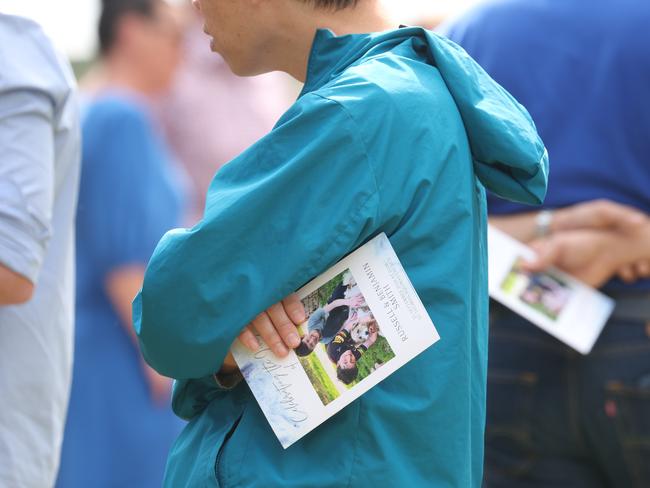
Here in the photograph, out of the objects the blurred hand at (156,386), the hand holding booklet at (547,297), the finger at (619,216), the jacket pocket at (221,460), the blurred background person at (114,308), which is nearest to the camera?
the jacket pocket at (221,460)

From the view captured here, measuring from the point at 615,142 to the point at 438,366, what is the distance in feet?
4.16

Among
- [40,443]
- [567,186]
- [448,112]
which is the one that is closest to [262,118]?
[567,186]

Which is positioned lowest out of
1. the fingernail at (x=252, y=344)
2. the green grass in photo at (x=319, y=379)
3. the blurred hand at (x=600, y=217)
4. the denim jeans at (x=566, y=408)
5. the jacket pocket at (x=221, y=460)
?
the denim jeans at (x=566, y=408)

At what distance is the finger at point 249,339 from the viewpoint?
6.06 feet

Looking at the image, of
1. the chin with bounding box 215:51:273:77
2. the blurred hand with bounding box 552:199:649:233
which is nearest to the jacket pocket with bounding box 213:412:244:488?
the chin with bounding box 215:51:273:77

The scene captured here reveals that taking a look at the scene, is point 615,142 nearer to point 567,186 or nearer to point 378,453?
point 567,186

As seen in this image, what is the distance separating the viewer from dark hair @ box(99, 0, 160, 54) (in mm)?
5328

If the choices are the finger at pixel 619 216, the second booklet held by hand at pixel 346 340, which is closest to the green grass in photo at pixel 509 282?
the finger at pixel 619 216

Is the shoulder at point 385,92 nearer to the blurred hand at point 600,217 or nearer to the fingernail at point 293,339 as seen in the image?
the fingernail at point 293,339

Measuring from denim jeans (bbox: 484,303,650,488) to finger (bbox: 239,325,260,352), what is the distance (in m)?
1.28

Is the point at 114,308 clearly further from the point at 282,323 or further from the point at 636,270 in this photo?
the point at 282,323

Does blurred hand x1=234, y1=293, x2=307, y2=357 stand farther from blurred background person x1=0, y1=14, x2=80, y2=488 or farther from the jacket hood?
blurred background person x1=0, y1=14, x2=80, y2=488

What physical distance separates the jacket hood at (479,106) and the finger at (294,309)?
39cm

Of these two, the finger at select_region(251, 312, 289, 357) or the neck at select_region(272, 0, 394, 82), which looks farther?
the neck at select_region(272, 0, 394, 82)
